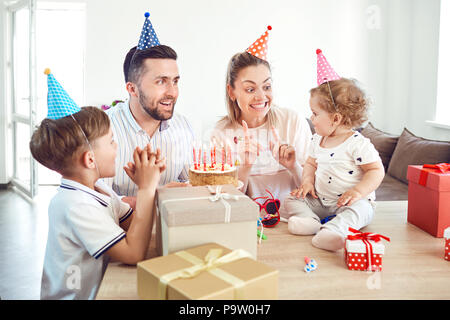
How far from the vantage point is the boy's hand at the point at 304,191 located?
1.55 metres

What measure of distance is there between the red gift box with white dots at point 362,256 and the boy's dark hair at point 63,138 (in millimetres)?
691

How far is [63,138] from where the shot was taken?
1.16 meters

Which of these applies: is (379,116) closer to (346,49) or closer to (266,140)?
(346,49)

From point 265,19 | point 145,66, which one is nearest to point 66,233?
point 145,66

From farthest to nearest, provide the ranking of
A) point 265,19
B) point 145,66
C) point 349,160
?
1. point 265,19
2. point 145,66
3. point 349,160

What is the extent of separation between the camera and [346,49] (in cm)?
502

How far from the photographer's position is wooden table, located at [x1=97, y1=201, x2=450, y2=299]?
3.14 feet

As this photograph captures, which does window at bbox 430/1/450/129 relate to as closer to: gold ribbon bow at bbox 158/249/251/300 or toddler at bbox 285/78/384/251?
toddler at bbox 285/78/384/251

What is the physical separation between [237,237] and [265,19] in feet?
14.0

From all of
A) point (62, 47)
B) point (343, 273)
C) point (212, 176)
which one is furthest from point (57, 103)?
point (62, 47)

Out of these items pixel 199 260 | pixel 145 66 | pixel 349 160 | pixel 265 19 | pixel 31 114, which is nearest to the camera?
pixel 199 260

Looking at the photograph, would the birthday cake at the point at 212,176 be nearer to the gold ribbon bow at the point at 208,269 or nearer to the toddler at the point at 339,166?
the toddler at the point at 339,166

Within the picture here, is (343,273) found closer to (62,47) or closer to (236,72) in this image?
(236,72)

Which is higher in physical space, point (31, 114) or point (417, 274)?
point (31, 114)
